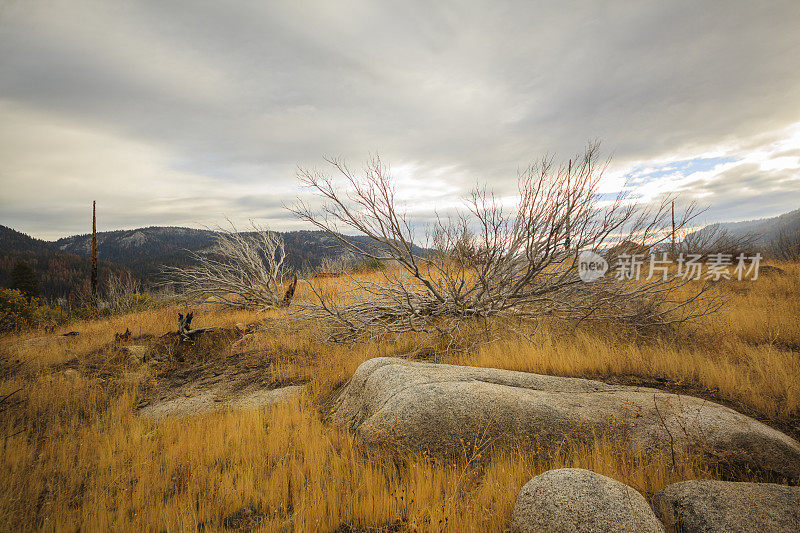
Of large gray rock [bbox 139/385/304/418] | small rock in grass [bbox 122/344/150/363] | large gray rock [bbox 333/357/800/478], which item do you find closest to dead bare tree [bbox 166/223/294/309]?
small rock in grass [bbox 122/344/150/363]

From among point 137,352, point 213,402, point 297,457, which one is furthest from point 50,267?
point 297,457

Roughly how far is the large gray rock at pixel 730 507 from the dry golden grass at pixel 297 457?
0.40m

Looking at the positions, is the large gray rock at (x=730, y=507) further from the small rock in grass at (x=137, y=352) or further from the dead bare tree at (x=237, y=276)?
the dead bare tree at (x=237, y=276)

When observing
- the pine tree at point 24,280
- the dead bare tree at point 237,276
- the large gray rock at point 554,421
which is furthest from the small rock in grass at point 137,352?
the pine tree at point 24,280

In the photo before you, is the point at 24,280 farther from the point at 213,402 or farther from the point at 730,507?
the point at 730,507

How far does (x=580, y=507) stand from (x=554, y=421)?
1.31m

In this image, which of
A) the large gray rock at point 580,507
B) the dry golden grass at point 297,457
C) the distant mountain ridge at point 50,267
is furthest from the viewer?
the distant mountain ridge at point 50,267

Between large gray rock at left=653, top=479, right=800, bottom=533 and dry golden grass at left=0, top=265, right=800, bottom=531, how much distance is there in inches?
15.8

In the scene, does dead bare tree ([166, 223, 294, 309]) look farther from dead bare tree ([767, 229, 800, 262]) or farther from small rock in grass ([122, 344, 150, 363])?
dead bare tree ([767, 229, 800, 262])

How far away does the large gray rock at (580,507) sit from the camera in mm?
1842

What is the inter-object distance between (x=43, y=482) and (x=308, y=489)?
2536 mm

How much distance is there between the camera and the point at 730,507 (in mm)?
1985

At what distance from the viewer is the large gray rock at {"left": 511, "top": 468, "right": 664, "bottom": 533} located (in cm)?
184

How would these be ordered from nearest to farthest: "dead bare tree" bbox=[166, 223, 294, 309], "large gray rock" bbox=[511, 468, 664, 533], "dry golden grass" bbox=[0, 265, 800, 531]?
1. "large gray rock" bbox=[511, 468, 664, 533]
2. "dry golden grass" bbox=[0, 265, 800, 531]
3. "dead bare tree" bbox=[166, 223, 294, 309]
